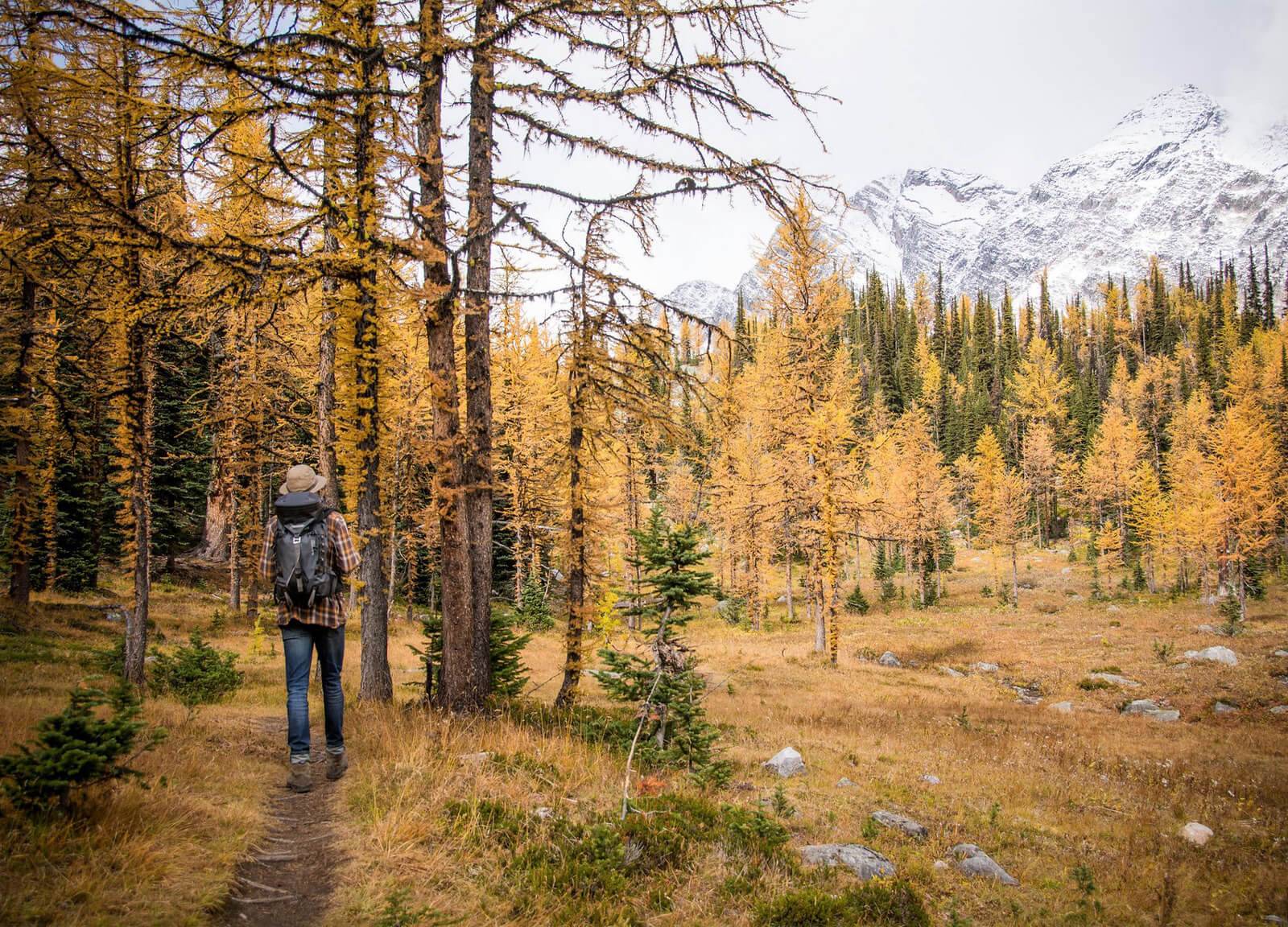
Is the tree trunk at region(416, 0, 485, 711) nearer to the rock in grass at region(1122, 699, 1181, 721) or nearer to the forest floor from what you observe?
the forest floor

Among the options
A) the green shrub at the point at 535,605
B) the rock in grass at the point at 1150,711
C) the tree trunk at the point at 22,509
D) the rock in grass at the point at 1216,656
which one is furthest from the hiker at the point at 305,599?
the rock in grass at the point at 1216,656

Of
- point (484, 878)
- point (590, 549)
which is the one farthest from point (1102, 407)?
point (484, 878)

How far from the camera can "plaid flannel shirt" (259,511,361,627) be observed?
5.09 m

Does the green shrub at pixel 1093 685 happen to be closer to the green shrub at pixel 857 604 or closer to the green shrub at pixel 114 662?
the green shrub at pixel 857 604

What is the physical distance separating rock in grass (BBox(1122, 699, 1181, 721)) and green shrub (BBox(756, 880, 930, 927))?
17.4 metres

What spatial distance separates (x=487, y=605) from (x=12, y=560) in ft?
60.9

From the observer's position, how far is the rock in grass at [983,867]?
627 cm

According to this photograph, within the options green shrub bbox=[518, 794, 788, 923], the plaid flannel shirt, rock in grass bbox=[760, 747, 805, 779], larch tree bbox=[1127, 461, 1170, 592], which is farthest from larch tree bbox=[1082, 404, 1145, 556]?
the plaid flannel shirt

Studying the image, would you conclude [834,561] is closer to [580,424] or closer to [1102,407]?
[580,424]

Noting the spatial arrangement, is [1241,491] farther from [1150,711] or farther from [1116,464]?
[1150,711]

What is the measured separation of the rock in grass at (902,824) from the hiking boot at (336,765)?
20.3 ft

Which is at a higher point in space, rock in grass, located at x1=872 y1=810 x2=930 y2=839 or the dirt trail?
the dirt trail

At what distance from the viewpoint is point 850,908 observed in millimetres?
4324

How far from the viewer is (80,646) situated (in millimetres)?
14133
